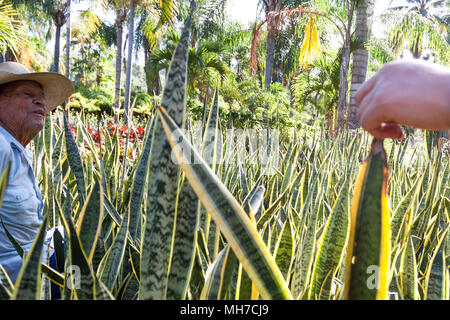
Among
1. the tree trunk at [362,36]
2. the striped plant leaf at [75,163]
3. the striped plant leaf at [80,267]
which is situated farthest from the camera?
the tree trunk at [362,36]

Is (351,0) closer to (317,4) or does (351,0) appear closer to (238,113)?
(317,4)

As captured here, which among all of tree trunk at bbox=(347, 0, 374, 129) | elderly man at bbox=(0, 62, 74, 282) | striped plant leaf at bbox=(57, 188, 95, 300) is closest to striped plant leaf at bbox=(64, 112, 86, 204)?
elderly man at bbox=(0, 62, 74, 282)

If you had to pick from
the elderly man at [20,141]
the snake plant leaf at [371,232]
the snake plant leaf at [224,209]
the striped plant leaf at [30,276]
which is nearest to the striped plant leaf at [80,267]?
the striped plant leaf at [30,276]

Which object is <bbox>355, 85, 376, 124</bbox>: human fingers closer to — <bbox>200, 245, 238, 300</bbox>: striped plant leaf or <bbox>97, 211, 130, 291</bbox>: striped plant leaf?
<bbox>200, 245, 238, 300</bbox>: striped plant leaf

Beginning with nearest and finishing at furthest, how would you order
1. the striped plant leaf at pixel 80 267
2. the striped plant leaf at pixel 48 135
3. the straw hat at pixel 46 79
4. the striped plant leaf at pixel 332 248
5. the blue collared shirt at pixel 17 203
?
the striped plant leaf at pixel 80 267
the striped plant leaf at pixel 332 248
the blue collared shirt at pixel 17 203
the straw hat at pixel 46 79
the striped plant leaf at pixel 48 135

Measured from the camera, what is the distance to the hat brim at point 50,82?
4.11 ft

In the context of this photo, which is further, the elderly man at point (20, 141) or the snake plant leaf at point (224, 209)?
the elderly man at point (20, 141)

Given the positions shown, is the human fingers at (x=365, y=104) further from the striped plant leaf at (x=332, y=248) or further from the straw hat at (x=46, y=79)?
the straw hat at (x=46, y=79)

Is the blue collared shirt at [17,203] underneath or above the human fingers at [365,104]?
underneath

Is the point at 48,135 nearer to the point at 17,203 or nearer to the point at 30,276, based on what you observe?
the point at 17,203

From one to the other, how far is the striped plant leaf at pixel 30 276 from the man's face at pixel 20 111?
1049 millimetres

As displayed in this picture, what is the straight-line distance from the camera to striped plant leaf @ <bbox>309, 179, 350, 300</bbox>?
1.86 ft
